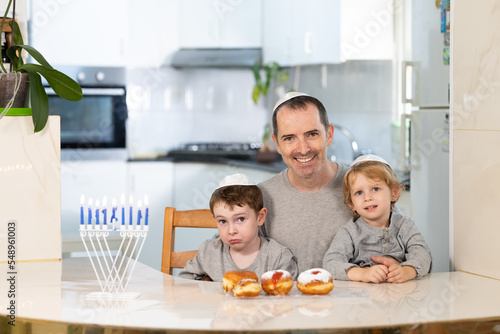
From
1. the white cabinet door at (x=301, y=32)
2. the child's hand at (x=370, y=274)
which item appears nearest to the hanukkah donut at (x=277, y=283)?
the child's hand at (x=370, y=274)

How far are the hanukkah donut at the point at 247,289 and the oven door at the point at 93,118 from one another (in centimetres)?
320

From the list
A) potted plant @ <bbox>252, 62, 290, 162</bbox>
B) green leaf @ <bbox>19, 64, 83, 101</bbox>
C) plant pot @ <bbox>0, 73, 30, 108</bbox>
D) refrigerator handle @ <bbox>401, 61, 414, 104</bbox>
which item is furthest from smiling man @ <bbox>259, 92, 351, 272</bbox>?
potted plant @ <bbox>252, 62, 290, 162</bbox>

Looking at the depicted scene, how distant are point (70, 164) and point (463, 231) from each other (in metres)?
3.11

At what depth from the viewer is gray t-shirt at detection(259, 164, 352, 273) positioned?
6.92 ft

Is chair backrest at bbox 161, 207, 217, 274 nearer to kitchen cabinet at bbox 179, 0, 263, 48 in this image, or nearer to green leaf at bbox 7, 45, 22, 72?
green leaf at bbox 7, 45, 22, 72

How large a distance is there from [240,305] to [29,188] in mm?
803

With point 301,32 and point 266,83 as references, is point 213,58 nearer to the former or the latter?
point 266,83

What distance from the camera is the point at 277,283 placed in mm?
1526

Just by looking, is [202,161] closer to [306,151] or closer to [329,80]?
[329,80]

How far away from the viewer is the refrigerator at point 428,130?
3.32 meters

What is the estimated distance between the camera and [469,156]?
1862mm

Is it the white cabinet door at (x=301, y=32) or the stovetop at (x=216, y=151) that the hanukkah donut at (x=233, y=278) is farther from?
the stovetop at (x=216, y=151)

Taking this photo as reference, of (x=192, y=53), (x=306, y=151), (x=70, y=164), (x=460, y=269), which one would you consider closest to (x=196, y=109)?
(x=192, y=53)

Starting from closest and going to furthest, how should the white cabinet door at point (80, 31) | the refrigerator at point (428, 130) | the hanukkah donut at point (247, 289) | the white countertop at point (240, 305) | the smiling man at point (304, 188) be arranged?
the white countertop at point (240, 305) < the hanukkah donut at point (247, 289) < the smiling man at point (304, 188) < the refrigerator at point (428, 130) < the white cabinet door at point (80, 31)
